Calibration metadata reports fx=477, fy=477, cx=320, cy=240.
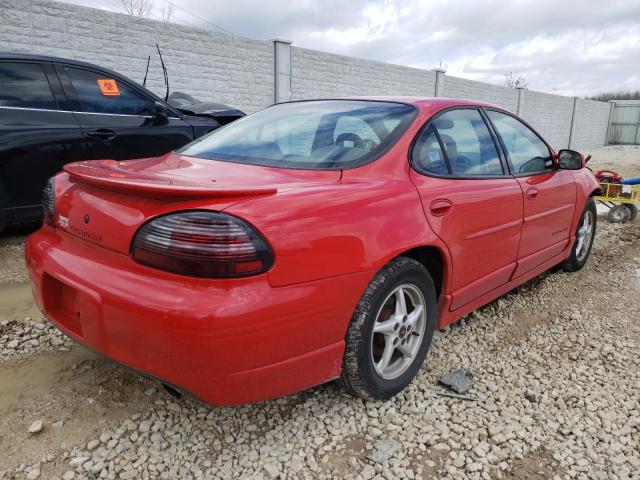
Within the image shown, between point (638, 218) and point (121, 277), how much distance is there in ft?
24.4

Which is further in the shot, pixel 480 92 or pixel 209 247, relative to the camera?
pixel 480 92

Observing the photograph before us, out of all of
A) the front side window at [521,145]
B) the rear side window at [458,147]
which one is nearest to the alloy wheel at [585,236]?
the front side window at [521,145]

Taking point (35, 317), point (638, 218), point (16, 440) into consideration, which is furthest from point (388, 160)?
point (638, 218)

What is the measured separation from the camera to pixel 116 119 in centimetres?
451

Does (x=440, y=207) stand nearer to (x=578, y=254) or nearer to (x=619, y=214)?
(x=578, y=254)

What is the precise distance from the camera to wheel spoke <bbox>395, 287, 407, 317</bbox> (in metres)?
2.19

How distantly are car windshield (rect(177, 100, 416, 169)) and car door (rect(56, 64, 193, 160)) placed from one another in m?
2.02

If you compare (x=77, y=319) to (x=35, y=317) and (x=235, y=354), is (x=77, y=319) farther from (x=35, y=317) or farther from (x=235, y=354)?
(x=35, y=317)

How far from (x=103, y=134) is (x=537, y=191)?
3.69m

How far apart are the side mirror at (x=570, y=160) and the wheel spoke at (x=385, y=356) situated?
2.17m

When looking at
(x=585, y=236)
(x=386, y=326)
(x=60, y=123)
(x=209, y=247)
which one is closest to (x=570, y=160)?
(x=585, y=236)

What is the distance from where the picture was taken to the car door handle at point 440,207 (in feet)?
7.39

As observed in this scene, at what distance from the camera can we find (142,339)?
1629 millimetres

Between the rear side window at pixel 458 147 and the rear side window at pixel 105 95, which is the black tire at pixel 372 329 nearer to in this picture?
the rear side window at pixel 458 147
